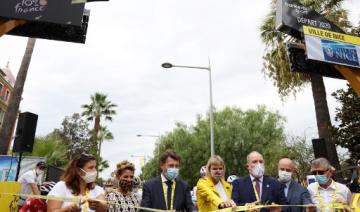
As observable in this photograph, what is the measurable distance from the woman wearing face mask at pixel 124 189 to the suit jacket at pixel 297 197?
6.50ft

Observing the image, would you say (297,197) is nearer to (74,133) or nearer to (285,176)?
(285,176)

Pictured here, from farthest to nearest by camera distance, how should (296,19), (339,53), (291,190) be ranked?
(296,19), (339,53), (291,190)

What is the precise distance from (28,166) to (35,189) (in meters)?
5.86

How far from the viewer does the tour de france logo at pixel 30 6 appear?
355 inches

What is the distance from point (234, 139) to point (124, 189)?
28865mm

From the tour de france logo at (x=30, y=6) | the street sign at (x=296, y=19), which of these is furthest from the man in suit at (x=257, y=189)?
the street sign at (x=296, y=19)

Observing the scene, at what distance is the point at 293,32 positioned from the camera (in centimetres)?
1352

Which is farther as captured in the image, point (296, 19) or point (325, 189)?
point (296, 19)

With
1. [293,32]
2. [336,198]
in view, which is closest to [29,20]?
[336,198]

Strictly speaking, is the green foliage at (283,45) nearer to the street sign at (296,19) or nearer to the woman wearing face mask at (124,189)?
the street sign at (296,19)

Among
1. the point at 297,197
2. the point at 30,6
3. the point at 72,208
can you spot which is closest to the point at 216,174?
the point at 297,197

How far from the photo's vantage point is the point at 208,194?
4.44 metres

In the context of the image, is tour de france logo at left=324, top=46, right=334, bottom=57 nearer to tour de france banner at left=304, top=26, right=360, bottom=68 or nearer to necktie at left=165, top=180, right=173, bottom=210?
tour de france banner at left=304, top=26, right=360, bottom=68

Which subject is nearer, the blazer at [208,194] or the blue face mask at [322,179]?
the blazer at [208,194]
